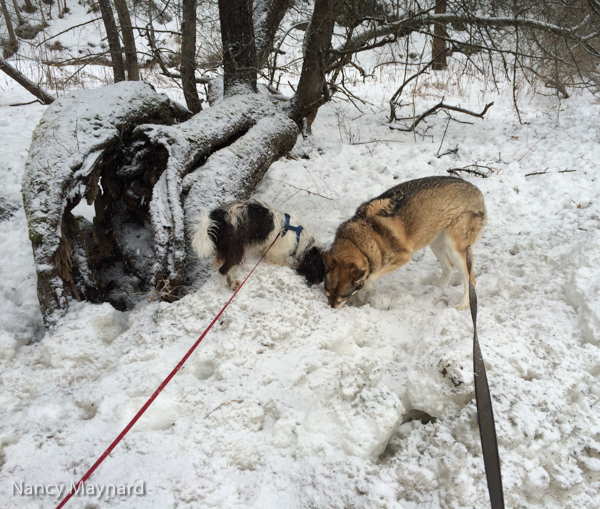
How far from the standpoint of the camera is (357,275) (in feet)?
10.9

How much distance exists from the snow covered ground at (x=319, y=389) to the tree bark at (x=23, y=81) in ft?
8.46

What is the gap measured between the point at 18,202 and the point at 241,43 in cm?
407

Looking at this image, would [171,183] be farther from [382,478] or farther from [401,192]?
[382,478]

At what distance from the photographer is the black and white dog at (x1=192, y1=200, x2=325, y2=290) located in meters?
3.47

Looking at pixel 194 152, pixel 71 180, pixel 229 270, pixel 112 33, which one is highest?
pixel 112 33

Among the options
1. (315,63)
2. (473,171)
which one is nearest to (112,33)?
(315,63)

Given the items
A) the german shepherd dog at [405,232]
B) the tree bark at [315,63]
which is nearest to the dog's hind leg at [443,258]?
the german shepherd dog at [405,232]

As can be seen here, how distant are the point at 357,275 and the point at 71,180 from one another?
2.83 metres

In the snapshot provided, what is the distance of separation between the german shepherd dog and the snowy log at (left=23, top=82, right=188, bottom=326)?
8.06 feet

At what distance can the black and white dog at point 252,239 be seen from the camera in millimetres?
3467

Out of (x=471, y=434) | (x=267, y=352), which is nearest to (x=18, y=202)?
(x=267, y=352)

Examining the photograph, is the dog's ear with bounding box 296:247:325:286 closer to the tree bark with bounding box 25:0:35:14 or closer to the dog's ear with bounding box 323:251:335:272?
the dog's ear with bounding box 323:251:335:272

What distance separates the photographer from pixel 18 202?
4707 millimetres

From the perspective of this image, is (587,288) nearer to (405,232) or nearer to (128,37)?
(405,232)
